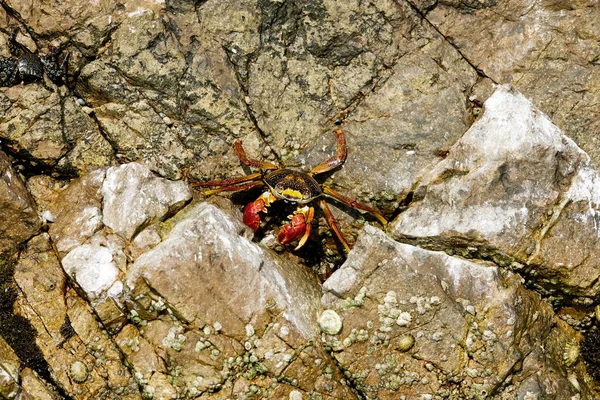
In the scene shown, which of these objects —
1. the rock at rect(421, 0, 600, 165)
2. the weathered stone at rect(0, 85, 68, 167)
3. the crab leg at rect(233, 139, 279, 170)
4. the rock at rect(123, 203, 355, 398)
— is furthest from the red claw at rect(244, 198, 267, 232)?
the rock at rect(421, 0, 600, 165)

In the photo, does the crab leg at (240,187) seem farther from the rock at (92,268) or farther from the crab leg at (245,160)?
the rock at (92,268)

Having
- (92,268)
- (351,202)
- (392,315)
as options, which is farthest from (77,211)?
(392,315)

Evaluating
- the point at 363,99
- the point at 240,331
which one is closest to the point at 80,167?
the point at 240,331

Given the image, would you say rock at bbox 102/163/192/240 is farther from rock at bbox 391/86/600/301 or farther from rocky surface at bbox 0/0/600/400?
rock at bbox 391/86/600/301

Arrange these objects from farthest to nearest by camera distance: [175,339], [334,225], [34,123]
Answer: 1. [334,225]
2. [34,123]
3. [175,339]

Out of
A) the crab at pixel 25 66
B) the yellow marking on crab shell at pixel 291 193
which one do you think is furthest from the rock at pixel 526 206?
the crab at pixel 25 66

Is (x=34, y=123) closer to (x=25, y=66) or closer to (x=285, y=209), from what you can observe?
(x=25, y=66)
